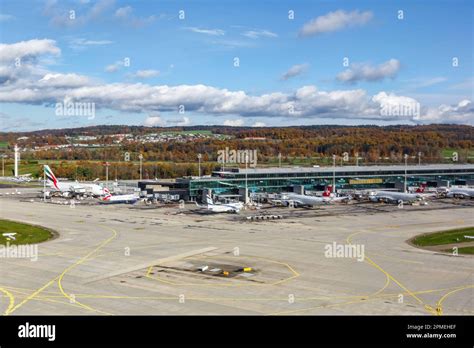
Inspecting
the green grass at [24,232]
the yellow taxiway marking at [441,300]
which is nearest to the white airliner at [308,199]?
the green grass at [24,232]

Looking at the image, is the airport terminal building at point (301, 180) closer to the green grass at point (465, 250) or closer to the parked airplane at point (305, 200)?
the parked airplane at point (305, 200)

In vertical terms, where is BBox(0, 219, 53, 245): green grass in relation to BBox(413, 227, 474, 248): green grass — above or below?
above

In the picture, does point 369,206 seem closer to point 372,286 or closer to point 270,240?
point 270,240

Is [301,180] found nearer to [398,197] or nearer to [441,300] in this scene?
[398,197]

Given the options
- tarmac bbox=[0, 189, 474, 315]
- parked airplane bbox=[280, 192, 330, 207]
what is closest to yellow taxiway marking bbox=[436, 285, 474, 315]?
tarmac bbox=[0, 189, 474, 315]

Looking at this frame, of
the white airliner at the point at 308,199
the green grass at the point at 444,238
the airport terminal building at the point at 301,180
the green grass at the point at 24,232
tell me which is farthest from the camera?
the airport terminal building at the point at 301,180

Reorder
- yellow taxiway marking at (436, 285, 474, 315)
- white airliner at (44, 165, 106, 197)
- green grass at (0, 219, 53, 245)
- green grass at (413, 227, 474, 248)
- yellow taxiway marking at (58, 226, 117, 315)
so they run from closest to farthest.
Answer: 1. yellow taxiway marking at (436, 285, 474, 315)
2. yellow taxiway marking at (58, 226, 117, 315)
3. green grass at (413, 227, 474, 248)
4. green grass at (0, 219, 53, 245)
5. white airliner at (44, 165, 106, 197)

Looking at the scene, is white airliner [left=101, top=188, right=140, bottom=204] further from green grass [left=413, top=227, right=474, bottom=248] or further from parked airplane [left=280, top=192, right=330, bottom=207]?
green grass [left=413, top=227, right=474, bottom=248]
